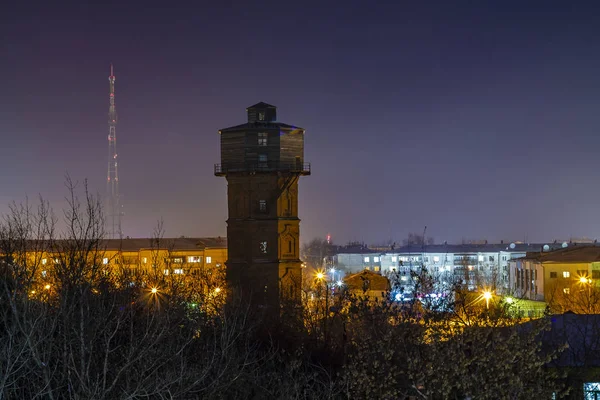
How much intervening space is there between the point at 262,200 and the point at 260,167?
2.26m

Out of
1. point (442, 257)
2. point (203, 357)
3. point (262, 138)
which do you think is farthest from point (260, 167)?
point (442, 257)

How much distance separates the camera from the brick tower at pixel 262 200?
48.6 metres

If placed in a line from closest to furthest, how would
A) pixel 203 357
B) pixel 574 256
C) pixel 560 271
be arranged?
pixel 203 357
pixel 560 271
pixel 574 256

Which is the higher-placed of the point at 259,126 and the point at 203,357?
the point at 259,126

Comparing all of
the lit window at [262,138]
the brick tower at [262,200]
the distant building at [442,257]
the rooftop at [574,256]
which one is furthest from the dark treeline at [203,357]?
the distant building at [442,257]

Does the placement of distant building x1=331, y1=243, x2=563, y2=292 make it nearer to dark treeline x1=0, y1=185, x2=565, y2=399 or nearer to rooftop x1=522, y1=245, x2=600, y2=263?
rooftop x1=522, y1=245, x2=600, y2=263

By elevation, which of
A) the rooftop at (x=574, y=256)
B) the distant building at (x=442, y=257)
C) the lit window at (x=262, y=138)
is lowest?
the distant building at (x=442, y=257)

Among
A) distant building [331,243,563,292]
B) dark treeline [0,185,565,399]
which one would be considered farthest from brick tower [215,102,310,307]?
distant building [331,243,563,292]

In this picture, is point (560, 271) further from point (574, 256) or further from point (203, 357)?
point (203, 357)

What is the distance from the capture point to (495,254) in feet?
412

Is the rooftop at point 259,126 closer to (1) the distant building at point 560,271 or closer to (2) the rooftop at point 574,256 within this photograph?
→ (1) the distant building at point 560,271

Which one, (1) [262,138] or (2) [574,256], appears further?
(2) [574,256]

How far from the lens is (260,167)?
162 ft

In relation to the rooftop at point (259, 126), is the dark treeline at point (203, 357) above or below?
below
